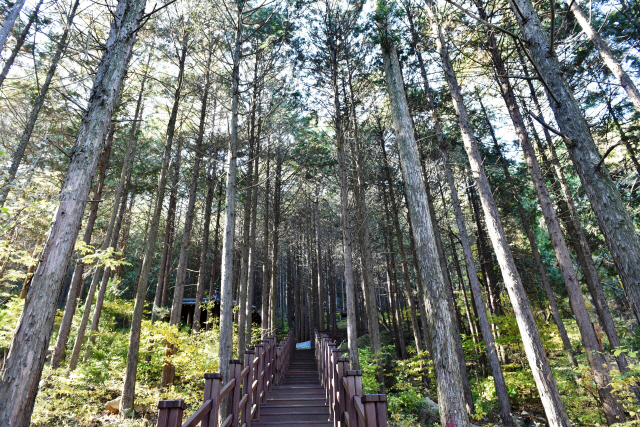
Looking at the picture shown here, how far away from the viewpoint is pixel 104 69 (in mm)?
4367

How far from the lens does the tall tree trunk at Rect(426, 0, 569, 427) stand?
572cm

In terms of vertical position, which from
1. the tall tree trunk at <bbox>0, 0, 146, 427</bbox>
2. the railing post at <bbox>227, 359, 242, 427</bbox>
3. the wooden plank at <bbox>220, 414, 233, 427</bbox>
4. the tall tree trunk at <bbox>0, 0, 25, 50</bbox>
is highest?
the tall tree trunk at <bbox>0, 0, 25, 50</bbox>

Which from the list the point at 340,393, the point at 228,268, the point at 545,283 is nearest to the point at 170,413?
the point at 340,393

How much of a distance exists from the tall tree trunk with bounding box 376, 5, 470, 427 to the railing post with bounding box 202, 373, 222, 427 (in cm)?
295

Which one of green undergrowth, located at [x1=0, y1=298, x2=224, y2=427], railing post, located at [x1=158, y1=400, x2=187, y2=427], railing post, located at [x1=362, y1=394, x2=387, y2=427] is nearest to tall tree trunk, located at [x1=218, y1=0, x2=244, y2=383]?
green undergrowth, located at [x1=0, y1=298, x2=224, y2=427]

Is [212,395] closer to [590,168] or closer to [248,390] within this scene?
[248,390]

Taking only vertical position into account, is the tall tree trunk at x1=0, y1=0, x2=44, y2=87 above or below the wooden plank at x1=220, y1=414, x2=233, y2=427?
above

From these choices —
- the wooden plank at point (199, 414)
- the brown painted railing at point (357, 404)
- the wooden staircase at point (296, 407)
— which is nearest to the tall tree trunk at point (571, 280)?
the wooden staircase at point (296, 407)

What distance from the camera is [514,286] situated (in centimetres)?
652

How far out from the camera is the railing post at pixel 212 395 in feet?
9.14

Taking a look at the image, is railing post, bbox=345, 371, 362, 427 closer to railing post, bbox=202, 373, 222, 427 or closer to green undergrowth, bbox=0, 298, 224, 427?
railing post, bbox=202, 373, 222, 427

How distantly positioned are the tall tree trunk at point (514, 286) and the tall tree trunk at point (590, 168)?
265cm

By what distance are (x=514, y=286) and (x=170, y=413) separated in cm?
702

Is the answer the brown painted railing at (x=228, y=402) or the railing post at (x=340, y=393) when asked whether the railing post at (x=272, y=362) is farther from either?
the railing post at (x=340, y=393)
